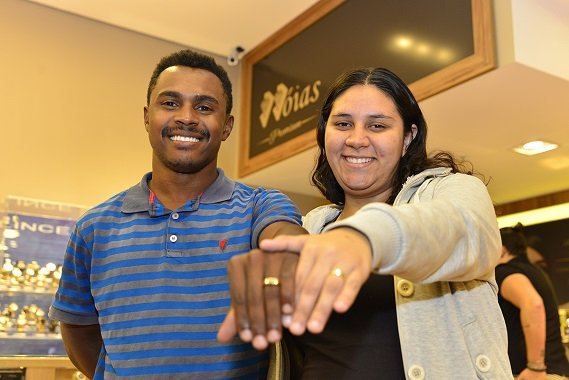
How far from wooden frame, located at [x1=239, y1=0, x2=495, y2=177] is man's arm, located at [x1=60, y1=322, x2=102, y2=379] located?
63.4 inches

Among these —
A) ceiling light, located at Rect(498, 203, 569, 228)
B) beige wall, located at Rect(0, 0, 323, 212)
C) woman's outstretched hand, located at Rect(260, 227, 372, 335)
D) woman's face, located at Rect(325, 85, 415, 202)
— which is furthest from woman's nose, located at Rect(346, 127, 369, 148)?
ceiling light, located at Rect(498, 203, 569, 228)

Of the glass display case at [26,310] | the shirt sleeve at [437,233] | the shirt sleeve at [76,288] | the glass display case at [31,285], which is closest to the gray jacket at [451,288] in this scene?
the shirt sleeve at [437,233]

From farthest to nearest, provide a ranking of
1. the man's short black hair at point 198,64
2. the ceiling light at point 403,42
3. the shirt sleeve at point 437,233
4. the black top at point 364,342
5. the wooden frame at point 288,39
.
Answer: the ceiling light at point 403,42 → the wooden frame at point 288,39 → the man's short black hair at point 198,64 → the black top at point 364,342 → the shirt sleeve at point 437,233

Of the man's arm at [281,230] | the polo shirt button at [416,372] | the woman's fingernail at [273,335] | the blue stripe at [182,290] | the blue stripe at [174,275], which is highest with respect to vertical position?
the man's arm at [281,230]

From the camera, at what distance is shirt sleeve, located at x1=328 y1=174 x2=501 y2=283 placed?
27.1 inches

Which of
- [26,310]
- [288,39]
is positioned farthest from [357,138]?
[288,39]

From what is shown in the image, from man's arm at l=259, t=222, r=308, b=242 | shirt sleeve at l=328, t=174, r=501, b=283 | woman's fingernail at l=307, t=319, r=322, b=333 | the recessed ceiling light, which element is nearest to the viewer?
woman's fingernail at l=307, t=319, r=322, b=333

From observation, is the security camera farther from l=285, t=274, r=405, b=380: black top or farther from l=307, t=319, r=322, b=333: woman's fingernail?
l=307, t=319, r=322, b=333: woman's fingernail

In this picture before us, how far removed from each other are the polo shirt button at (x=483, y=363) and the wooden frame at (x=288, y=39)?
4.76 ft

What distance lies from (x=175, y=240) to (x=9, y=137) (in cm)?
227

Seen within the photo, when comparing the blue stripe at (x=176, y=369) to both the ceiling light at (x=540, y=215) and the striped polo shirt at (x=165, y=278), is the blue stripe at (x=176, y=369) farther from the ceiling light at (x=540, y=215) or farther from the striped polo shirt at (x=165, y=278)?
the ceiling light at (x=540, y=215)

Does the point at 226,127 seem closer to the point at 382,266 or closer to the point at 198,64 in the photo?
the point at 198,64

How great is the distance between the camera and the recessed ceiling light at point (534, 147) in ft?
9.90

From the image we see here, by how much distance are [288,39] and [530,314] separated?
1860 mm
